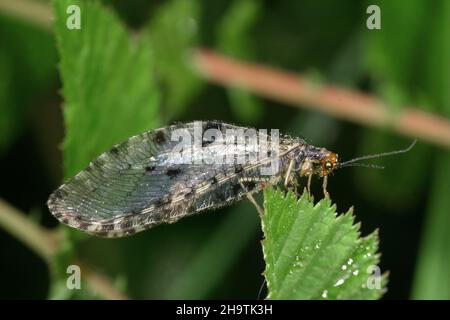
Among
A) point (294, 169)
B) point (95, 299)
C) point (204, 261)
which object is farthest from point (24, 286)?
point (294, 169)

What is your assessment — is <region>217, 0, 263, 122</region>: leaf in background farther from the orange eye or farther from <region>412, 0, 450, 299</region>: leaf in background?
the orange eye

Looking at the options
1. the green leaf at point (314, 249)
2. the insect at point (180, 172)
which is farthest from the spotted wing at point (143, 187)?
the green leaf at point (314, 249)

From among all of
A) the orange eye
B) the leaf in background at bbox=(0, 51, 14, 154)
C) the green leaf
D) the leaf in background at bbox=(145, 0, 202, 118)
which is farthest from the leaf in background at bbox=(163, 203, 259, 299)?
the green leaf

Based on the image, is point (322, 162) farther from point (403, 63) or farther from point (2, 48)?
point (2, 48)

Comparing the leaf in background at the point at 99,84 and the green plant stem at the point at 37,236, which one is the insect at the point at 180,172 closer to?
the leaf in background at the point at 99,84

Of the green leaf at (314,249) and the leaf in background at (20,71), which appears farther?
the leaf in background at (20,71)
